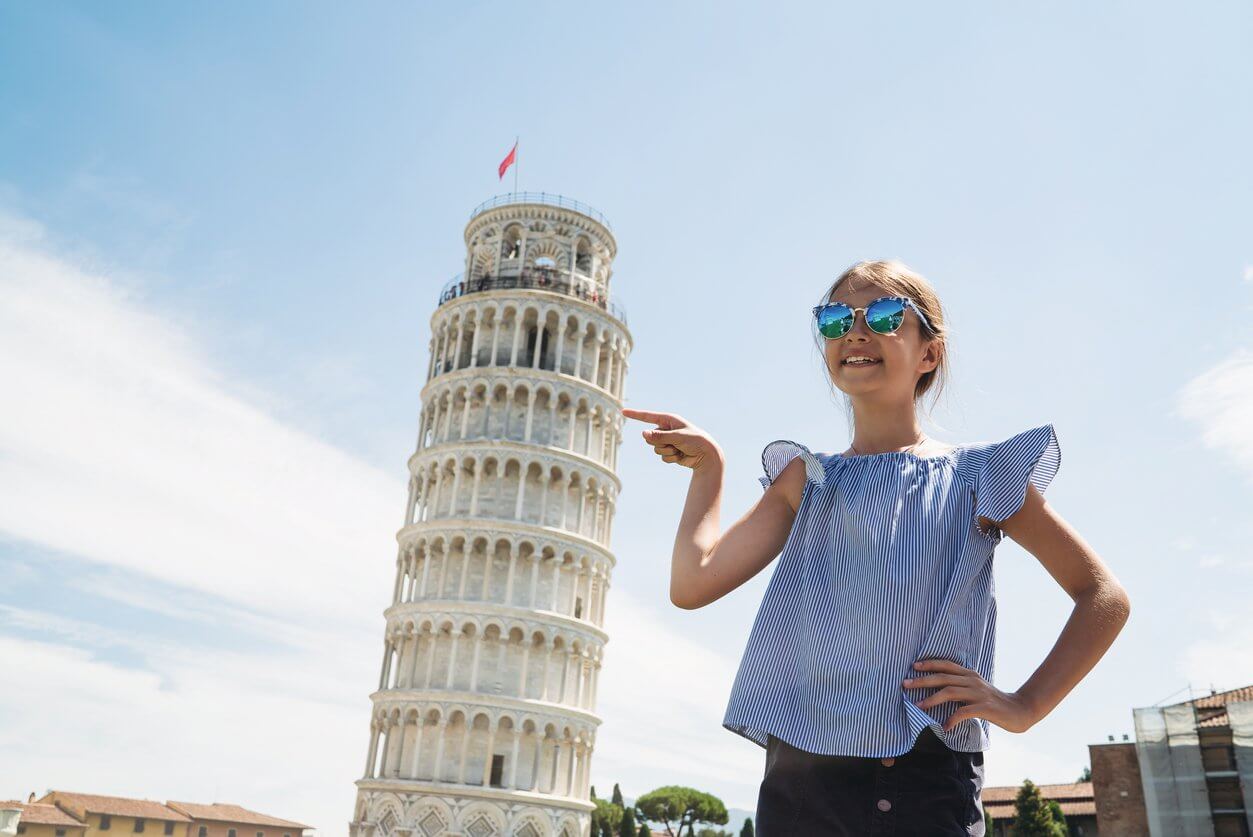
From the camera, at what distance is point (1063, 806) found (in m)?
61.6

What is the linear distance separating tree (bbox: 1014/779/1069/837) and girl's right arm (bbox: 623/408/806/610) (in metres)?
56.2

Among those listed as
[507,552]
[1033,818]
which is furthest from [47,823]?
[1033,818]

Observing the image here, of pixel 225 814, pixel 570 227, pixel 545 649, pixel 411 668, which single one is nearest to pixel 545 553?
pixel 545 649

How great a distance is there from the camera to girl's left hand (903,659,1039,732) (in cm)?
233

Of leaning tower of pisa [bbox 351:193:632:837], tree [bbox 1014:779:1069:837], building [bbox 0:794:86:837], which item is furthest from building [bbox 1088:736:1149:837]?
building [bbox 0:794:86:837]

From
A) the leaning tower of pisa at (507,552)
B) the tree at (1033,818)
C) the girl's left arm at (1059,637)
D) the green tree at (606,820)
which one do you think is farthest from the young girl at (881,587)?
the green tree at (606,820)

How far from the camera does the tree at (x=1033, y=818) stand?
51.8 metres

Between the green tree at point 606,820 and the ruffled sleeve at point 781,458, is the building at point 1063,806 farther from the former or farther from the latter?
the ruffled sleeve at point 781,458

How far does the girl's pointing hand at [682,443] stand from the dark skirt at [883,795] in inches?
32.7

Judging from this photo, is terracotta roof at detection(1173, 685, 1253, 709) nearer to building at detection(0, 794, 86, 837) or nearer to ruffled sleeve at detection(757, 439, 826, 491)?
ruffled sleeve at detection(757, 439, 826, 491)

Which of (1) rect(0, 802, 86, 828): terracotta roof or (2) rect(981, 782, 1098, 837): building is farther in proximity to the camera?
(1) rect(0, 802, 86, 828): terracotta roof

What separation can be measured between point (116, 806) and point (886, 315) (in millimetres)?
82059

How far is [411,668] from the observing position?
140 feet

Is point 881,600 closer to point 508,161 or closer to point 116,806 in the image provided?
point 508,161
